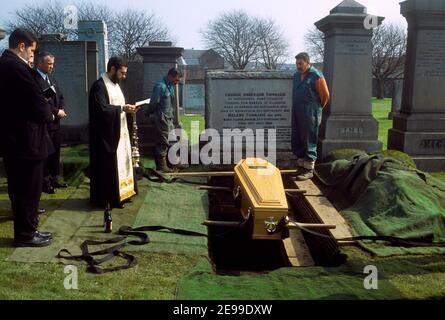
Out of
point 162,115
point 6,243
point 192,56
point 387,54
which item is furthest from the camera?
point 192,56

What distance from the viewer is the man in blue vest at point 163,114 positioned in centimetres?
855

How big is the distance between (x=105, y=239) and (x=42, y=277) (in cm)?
106

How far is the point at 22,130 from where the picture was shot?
4.33 m

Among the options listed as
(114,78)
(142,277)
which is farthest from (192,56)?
(142,277)

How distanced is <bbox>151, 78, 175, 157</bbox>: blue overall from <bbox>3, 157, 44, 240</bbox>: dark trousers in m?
4.24

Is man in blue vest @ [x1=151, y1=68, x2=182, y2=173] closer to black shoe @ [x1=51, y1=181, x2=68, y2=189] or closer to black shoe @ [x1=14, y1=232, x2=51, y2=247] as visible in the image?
black shoe @ [x1=51, y1=181, x2=68, y2=189]

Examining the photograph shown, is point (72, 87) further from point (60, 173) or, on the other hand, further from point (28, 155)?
point (28, 155)

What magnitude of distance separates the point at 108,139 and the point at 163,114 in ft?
9.78

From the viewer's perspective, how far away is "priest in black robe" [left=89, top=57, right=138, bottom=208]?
18.7 feet

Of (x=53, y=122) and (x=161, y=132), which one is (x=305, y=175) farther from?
(x=53, y=122)

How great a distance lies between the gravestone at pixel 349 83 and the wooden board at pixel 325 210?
5.97 ft

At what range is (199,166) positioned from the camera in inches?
336

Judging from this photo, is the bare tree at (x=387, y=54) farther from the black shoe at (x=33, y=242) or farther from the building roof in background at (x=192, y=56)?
the black shoe at (x=33, y=242)

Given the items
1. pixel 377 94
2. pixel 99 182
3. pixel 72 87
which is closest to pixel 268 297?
pixel 99 182
